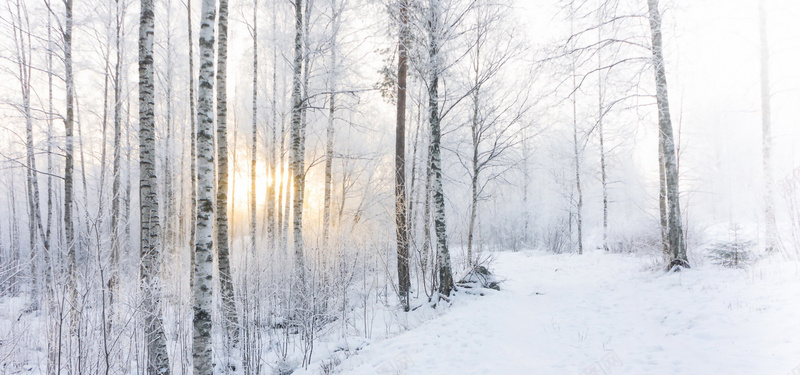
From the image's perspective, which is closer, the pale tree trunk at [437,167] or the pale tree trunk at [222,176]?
the pale tree trunk at [222,176]

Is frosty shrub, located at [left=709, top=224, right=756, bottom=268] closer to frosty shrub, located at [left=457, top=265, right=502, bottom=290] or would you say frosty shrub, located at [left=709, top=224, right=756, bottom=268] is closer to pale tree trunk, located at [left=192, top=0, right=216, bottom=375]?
frosty shrub, located at [left=457, top=265, right=502, bottom=290]

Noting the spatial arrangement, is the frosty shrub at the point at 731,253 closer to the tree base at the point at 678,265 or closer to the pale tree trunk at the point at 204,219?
the tree base at the point at 678,265

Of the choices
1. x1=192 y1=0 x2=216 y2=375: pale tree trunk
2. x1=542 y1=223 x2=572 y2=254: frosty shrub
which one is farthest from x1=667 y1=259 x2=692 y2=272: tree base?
x1=542 y1=223 x2=572 y2=254: frosty shrub

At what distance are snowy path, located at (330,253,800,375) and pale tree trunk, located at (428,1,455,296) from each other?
1.97 feet

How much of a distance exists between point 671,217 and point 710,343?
4239 millimetres

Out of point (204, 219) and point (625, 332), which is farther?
point (625, 332)

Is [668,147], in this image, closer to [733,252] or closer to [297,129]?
[733,252]

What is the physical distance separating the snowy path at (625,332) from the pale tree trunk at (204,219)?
186cm

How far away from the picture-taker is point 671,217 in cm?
710

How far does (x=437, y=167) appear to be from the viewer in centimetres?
720

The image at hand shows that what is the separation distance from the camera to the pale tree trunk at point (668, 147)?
7.00 m

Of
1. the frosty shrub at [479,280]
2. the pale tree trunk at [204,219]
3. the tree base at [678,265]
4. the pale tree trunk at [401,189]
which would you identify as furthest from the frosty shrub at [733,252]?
the pale tree trunk at [204,219]

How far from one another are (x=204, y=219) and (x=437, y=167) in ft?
14.5

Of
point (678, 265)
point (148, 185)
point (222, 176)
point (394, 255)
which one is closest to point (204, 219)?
point (148, 185)
